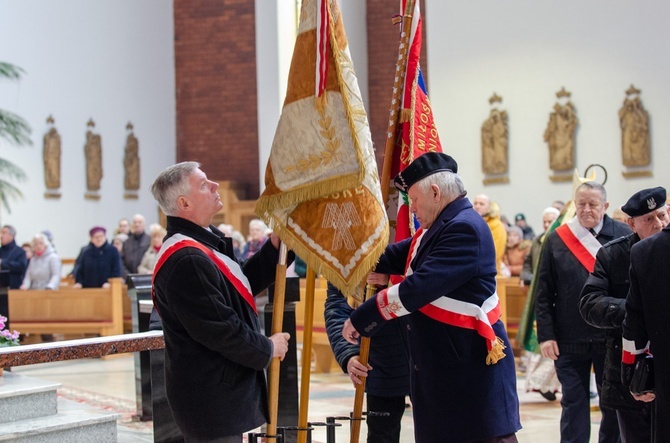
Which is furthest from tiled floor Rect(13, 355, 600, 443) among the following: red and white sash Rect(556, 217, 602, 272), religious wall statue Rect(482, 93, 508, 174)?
religious wall statue Rect(482, 93, 508, 174)

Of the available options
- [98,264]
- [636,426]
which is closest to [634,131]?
[98,264]

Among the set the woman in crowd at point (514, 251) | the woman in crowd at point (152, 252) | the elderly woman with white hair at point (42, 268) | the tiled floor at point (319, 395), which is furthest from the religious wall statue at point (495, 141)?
the elderly woman with white hair at point (42, 268)

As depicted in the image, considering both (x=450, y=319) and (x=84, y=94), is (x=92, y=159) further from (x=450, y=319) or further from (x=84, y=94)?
(x=450, y=319)

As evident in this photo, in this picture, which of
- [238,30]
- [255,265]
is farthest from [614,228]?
[238,30]

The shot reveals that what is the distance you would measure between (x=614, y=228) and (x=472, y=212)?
6.51 ft

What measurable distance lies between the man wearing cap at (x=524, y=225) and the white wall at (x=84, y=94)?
7327mm

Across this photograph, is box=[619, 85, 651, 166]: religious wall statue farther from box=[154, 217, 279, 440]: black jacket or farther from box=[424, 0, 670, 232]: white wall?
box=[154, 217, 279, 440]: black jacket

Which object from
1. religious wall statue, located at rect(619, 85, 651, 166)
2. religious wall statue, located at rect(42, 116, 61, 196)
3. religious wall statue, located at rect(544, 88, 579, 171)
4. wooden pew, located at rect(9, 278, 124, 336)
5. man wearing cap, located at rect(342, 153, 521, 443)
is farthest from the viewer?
religious wall statue, located at rect(42, 116, 61, 196)

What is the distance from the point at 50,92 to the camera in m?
16.2

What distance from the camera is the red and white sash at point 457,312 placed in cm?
351

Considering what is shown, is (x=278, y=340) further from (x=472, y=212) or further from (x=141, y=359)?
(x=141, y=359)

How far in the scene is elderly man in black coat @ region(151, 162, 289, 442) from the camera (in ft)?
11.2

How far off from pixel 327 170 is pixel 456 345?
849 mm

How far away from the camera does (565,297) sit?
5.38 m
